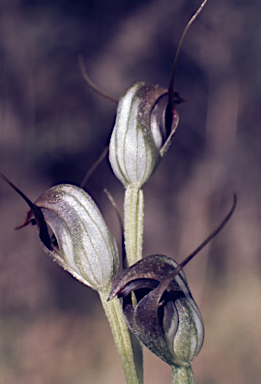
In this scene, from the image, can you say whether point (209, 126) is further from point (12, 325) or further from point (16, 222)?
point (12, 325)

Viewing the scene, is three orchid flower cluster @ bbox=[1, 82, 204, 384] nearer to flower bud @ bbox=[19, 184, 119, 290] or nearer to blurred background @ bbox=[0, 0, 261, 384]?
flower bud @ bbox=[19, 184, 119, 290]

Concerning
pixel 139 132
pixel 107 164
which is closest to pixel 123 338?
pixel 139 132

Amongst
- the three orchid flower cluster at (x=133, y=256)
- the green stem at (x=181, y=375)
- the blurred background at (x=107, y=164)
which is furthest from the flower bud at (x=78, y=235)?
the blurred background at (x=107, y=164)

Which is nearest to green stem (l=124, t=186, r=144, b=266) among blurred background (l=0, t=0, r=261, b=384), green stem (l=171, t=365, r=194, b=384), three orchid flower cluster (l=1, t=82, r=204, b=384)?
three orchid flower cluster (l=1, t=82, r=204, b=384)

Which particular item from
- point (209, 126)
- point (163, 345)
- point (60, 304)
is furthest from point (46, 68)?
point (163, 345)

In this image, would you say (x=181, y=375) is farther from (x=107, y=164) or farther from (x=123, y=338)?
(x=107, y=164)

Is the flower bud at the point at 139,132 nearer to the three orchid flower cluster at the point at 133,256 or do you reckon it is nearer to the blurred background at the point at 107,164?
the three orchid flower cluster at the point at 133,256
